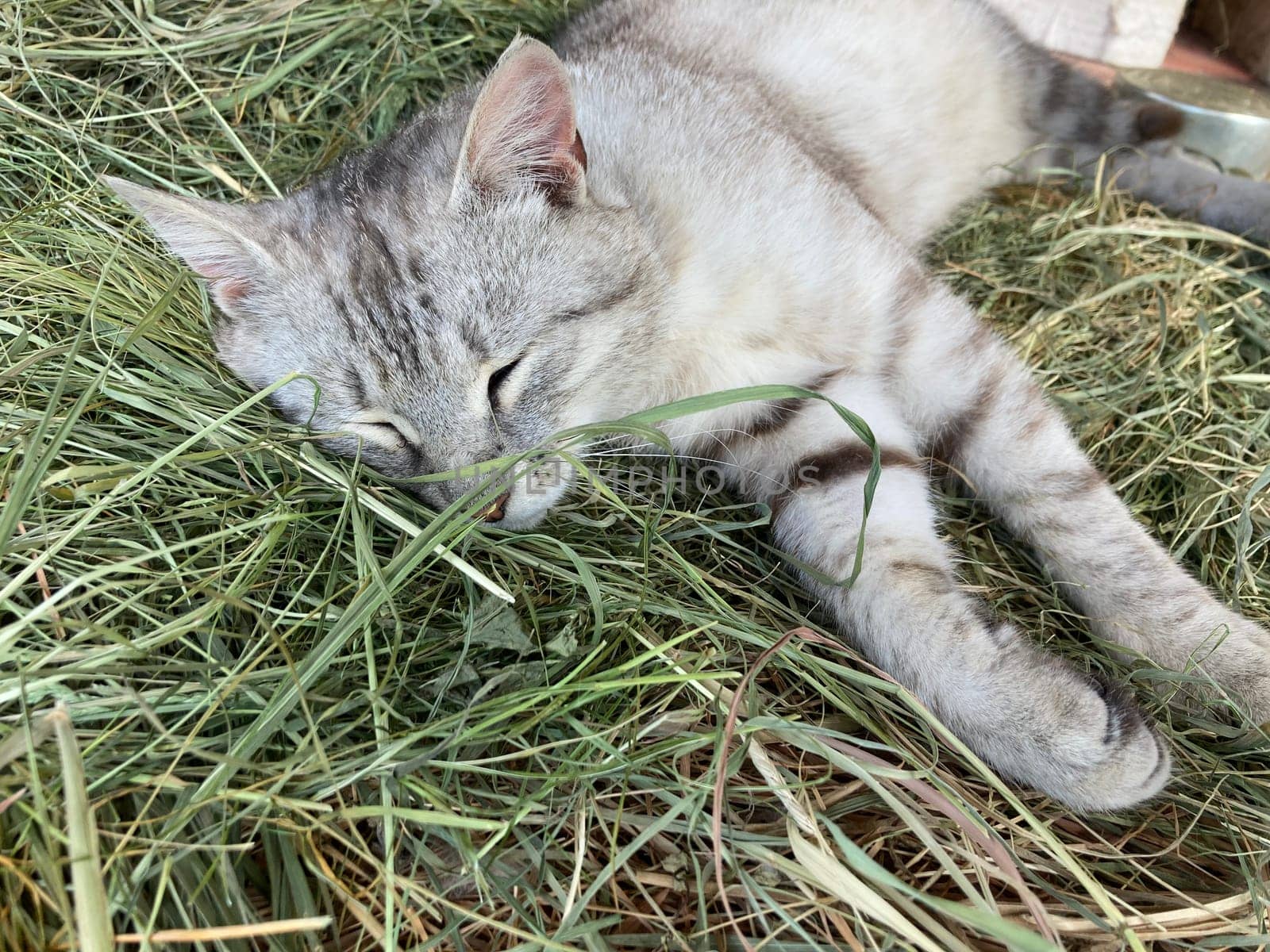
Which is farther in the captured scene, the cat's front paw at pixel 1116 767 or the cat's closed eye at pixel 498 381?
the cat's closed eye at pixel 498 381

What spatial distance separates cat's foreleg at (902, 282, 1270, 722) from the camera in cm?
166

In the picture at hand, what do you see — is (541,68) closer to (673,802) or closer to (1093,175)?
(673,802)

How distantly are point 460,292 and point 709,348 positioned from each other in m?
0.56

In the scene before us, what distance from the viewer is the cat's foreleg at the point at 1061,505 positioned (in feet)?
5.43

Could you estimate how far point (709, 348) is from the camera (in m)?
1.79

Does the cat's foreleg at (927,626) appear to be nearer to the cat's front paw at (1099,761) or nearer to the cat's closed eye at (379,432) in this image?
the cat's front paw at (1099,761)

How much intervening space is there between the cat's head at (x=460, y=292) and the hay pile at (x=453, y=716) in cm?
15

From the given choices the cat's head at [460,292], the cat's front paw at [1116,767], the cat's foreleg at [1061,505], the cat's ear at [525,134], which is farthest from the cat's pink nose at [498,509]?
the cat's front paw at [1116,767]

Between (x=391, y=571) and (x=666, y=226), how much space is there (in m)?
0.92

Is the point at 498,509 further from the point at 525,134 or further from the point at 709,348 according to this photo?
the point at 525,134

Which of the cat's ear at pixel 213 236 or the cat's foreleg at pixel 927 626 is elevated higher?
the cat's ear at pixel 213 236

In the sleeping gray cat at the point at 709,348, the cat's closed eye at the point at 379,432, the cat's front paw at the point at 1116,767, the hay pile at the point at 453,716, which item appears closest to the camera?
the hay pile at the point at 453,716

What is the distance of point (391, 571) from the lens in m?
1.38

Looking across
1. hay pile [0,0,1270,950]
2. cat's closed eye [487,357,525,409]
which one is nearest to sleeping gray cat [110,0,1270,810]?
cat's closed eye [487,357,525,409]
